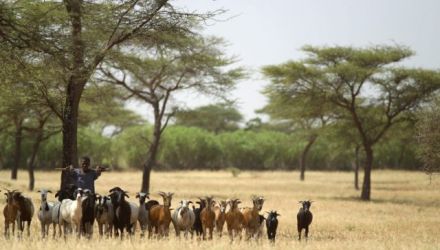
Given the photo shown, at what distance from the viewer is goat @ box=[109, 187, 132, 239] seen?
16.9 meters

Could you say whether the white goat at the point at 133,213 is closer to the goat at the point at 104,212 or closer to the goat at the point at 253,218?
the goat at the point at 104,212

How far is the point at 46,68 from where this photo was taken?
18.0 metres

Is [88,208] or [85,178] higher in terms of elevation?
[85,178]

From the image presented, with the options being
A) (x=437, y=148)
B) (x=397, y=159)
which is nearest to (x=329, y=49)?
(x=437, y=148)

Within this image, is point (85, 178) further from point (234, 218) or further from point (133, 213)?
point (234, 218)

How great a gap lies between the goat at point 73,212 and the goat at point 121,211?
100 centimetres

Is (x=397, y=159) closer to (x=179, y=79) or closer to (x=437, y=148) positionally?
(x=179, y=79)

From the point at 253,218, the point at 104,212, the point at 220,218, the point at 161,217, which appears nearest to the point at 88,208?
the point at 104,212

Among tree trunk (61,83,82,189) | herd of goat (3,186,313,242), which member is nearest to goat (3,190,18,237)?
herd of goat (3,186,313,242)

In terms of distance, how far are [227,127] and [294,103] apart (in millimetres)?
83173

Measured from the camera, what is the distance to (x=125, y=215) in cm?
1691

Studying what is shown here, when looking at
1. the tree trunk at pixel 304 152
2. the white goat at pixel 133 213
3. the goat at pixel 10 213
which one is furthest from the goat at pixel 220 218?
the tree trunk at pixel 304 152

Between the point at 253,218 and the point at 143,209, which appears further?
the point at 143,209

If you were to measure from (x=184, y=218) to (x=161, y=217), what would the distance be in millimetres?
661
